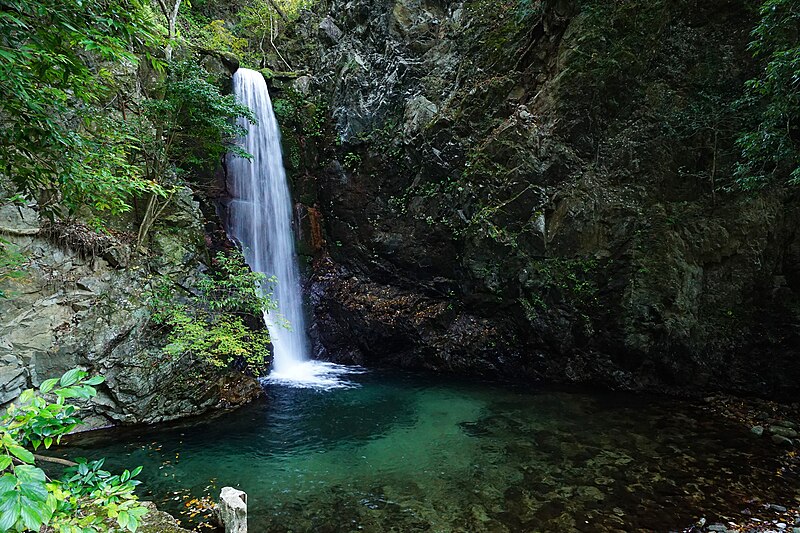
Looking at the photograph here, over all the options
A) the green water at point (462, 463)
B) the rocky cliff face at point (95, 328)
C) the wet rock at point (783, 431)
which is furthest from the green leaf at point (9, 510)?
the wet rock at point (783, 431)

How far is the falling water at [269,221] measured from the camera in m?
11.6

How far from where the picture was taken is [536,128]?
9.77 meters

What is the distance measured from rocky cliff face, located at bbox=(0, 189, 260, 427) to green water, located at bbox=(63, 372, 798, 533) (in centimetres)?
63

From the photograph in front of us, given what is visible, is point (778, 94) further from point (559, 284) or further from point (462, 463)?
point (462, 463)

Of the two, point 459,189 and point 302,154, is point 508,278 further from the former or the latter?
point 302,154

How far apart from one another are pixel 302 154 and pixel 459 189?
5.92 metres

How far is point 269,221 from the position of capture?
12.3 metres

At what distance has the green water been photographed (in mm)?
4684

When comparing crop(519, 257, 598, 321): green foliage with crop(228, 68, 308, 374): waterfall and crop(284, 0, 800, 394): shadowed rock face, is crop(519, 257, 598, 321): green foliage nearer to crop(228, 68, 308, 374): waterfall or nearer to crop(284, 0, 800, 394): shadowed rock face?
crop(284, 0, 800, 394): shadowed rock face

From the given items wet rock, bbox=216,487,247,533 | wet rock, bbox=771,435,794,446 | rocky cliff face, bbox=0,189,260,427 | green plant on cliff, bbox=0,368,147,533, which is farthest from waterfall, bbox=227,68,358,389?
green plant on cliff, bbox=0,368,147,533

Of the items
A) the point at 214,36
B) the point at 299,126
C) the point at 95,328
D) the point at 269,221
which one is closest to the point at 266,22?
the point at 214,36

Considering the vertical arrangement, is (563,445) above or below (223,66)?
below

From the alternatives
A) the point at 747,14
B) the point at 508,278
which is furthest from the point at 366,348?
the point at 747,14

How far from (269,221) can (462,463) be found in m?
9.20
